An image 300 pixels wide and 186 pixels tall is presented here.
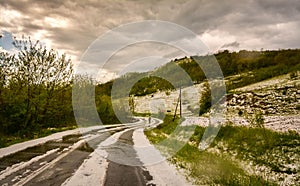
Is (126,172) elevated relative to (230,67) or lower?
lower

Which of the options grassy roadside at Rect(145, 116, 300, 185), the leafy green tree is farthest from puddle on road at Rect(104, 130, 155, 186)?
the leafy green tree

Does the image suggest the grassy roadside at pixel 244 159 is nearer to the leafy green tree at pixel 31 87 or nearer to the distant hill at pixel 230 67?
the leafy green tree at pixel 31 87

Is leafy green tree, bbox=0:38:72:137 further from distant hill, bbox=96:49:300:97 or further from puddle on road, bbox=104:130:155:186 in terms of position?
distant hill, bbox=96:49:300:97

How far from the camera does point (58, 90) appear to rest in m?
31.6

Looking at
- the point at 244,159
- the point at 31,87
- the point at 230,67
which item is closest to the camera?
the point at 244,159

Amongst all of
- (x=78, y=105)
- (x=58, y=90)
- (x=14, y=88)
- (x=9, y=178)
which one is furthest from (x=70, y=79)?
(x=9, y=178)

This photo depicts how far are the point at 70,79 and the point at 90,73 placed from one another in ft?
69.4

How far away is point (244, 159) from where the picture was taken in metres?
13.1

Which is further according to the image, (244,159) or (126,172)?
(244,159)

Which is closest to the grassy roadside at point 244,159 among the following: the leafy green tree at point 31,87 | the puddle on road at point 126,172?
the puddle on road at point 126,172

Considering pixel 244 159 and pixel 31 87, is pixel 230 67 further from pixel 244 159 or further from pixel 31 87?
pixel 244 159

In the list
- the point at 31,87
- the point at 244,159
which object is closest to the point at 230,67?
the point at 31,87

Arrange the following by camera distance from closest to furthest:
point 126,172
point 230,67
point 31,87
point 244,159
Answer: point 126,172
point 244,159
point 31,87
point 230,67

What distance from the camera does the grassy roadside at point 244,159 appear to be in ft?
31.6
